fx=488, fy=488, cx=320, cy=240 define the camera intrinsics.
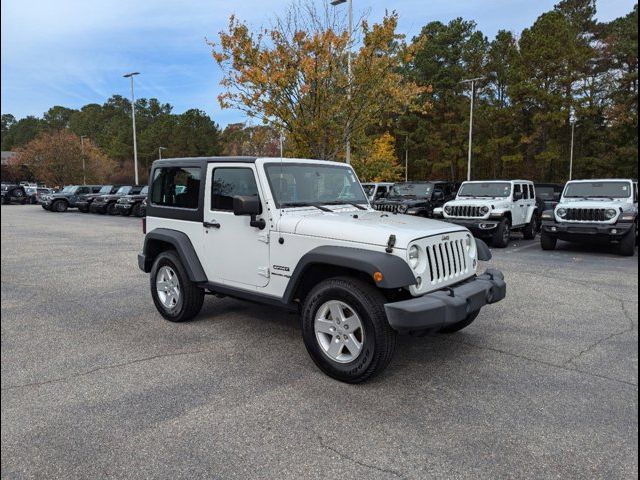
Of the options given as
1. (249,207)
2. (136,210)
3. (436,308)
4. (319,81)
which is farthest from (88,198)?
(436,308)

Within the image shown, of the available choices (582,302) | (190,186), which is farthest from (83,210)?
(582,302)

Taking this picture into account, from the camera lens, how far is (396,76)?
1575 cm

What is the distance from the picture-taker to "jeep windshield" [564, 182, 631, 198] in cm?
1205

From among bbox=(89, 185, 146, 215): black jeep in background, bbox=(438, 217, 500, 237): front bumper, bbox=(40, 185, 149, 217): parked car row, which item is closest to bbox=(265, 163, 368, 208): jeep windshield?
bbox=(438, 217, 500, 237): front bumper

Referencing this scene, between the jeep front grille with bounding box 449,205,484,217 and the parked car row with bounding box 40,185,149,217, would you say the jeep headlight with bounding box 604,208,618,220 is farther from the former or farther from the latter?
the parked car row with bounding box 40,185,149,217

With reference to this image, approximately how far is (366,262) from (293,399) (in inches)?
45.5

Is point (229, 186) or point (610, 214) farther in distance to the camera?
point (610, 214)

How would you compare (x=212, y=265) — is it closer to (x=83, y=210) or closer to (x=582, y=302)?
(x=582, y=302)

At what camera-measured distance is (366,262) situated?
144 inches

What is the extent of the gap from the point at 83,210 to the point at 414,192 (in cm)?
2046

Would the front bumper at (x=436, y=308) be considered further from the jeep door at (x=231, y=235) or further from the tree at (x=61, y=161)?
the tree at (x=61, y=161)

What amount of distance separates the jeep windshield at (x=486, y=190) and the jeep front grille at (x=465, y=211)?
110 cm

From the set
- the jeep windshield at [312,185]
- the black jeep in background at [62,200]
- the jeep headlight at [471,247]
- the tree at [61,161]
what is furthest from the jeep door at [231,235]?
the tree at [61,161]

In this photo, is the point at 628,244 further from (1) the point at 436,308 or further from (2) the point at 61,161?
(2) the point at 61,161
